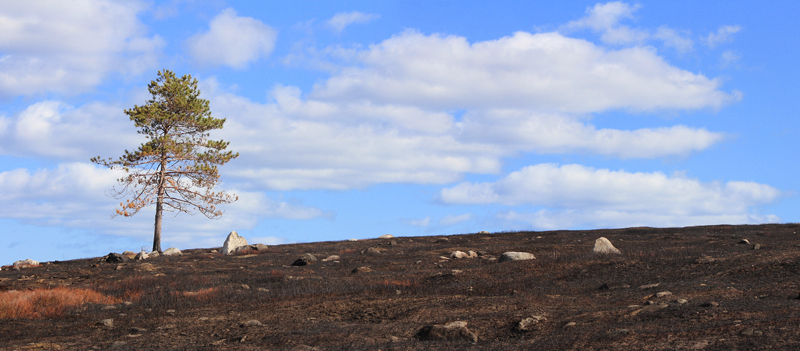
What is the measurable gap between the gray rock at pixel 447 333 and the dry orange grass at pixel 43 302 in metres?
9.85

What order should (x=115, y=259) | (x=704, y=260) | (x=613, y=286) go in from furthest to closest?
(x=115, y=259) < (x=704, y=260) < (x=613, y=286)

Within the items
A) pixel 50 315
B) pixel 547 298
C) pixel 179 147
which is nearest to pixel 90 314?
pixel 50 315

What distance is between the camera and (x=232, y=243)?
3622 cm

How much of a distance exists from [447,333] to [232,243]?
97.4 ft

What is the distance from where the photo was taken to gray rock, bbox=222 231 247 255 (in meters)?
35.8

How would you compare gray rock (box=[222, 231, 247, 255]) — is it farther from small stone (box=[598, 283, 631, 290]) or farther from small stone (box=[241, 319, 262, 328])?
small stone (box=[598, 283, 631, 290])

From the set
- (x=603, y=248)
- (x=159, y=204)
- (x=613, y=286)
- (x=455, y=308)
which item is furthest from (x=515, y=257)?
(x=159, y=204)

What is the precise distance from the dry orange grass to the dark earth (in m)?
0.48

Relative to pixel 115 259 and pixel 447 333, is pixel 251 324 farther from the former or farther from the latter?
pixel 115 259

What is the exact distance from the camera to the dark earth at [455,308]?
829 centimetres

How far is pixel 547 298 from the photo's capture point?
1250 centimetres

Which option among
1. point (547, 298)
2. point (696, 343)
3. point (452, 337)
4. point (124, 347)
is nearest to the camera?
point (696, 343)

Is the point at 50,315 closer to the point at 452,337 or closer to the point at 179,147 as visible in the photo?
the point at 452,337

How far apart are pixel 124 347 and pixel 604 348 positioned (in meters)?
7.51
